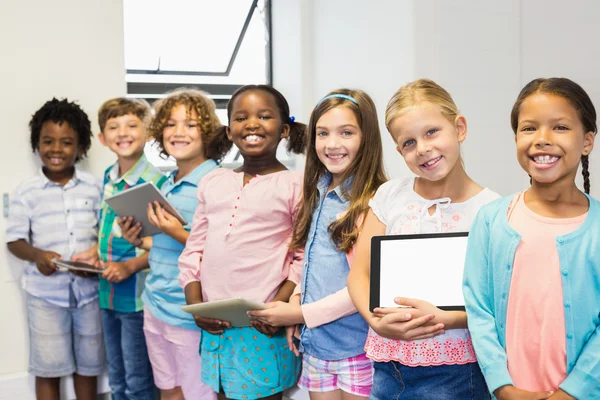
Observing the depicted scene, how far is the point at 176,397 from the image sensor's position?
8.70 feet

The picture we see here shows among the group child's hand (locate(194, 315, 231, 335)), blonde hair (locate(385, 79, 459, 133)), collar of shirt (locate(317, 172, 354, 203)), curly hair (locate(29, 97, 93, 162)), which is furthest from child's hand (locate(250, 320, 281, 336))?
curly hair (locate(29, 97, 93, 162))

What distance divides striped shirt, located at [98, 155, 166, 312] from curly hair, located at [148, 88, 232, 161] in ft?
0.83

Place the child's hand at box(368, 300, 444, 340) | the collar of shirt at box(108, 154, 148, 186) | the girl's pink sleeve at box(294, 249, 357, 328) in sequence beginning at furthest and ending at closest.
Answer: the collar of shirt at box(108, 154, 148, 186) → the girl's pink sleeve at box(294, 249, 357, 328) → the child's hand at box(368, 300, 444, 340)

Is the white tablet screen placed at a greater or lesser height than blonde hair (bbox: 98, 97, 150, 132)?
lesser

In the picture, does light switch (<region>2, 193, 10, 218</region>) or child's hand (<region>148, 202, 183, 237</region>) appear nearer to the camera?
child's hand (<region>148, 202, 183, 237</region>)

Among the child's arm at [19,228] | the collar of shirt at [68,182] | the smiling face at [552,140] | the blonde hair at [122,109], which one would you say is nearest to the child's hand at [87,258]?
the child's arm at [19,228]

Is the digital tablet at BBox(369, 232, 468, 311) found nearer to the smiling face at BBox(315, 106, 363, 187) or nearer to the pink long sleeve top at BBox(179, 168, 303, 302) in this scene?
the smiling face at BBox(315, 106, 363, 187)

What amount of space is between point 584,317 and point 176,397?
1775 mm

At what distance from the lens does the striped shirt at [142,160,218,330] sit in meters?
2.56

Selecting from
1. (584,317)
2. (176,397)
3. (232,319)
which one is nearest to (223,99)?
(176,397)

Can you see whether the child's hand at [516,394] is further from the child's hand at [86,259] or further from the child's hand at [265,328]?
the child's hand at [86,259]

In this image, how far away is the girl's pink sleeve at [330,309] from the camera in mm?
1901

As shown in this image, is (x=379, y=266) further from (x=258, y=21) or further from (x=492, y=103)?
(x=258, y=21)

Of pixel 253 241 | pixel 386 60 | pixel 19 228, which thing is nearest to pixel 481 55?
pixel 386 60
